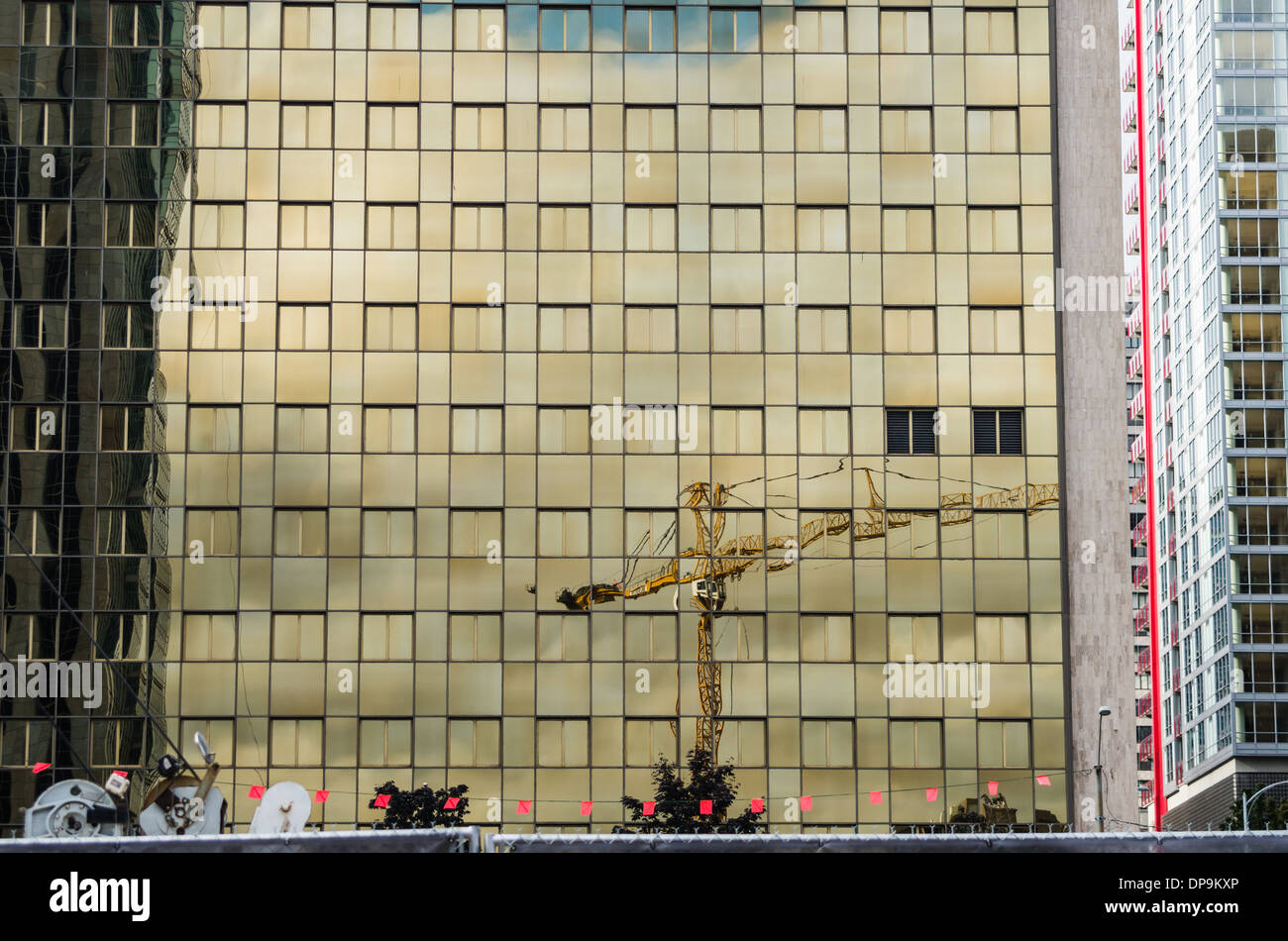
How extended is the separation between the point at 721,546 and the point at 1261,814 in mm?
47896

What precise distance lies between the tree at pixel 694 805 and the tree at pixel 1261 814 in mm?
37711

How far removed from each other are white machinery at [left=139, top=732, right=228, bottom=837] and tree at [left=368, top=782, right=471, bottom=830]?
579 inches

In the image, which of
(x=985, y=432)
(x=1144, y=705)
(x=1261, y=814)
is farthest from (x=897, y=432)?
(x=1144, y=705)

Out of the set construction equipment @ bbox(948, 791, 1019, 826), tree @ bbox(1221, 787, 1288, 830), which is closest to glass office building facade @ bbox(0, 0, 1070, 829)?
construction equipment @ bbox(948, 791, 1019, 826)

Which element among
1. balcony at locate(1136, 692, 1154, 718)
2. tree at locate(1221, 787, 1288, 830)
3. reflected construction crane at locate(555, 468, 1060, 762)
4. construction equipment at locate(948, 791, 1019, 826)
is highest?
reflected construction crane at locate(555, 468, 1060, 762)

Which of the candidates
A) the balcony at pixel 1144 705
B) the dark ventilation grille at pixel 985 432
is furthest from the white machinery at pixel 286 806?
the balcony at pixel 1144 705

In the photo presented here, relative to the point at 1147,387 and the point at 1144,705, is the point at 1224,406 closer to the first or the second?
the point at 1147,387

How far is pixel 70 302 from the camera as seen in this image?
73.4 m

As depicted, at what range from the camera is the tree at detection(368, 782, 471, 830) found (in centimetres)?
6738

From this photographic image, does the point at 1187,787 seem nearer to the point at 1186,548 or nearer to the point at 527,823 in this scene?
the point at 1186,548

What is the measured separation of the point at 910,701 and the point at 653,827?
11.6 m

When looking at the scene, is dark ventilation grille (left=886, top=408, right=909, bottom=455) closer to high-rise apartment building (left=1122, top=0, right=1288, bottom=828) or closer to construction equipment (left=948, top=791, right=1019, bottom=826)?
construction equipment (left=948, top=791, right=1019, bottom=826)

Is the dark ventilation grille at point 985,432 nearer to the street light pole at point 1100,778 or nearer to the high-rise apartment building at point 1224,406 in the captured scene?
the street light pole at point 1100,778
